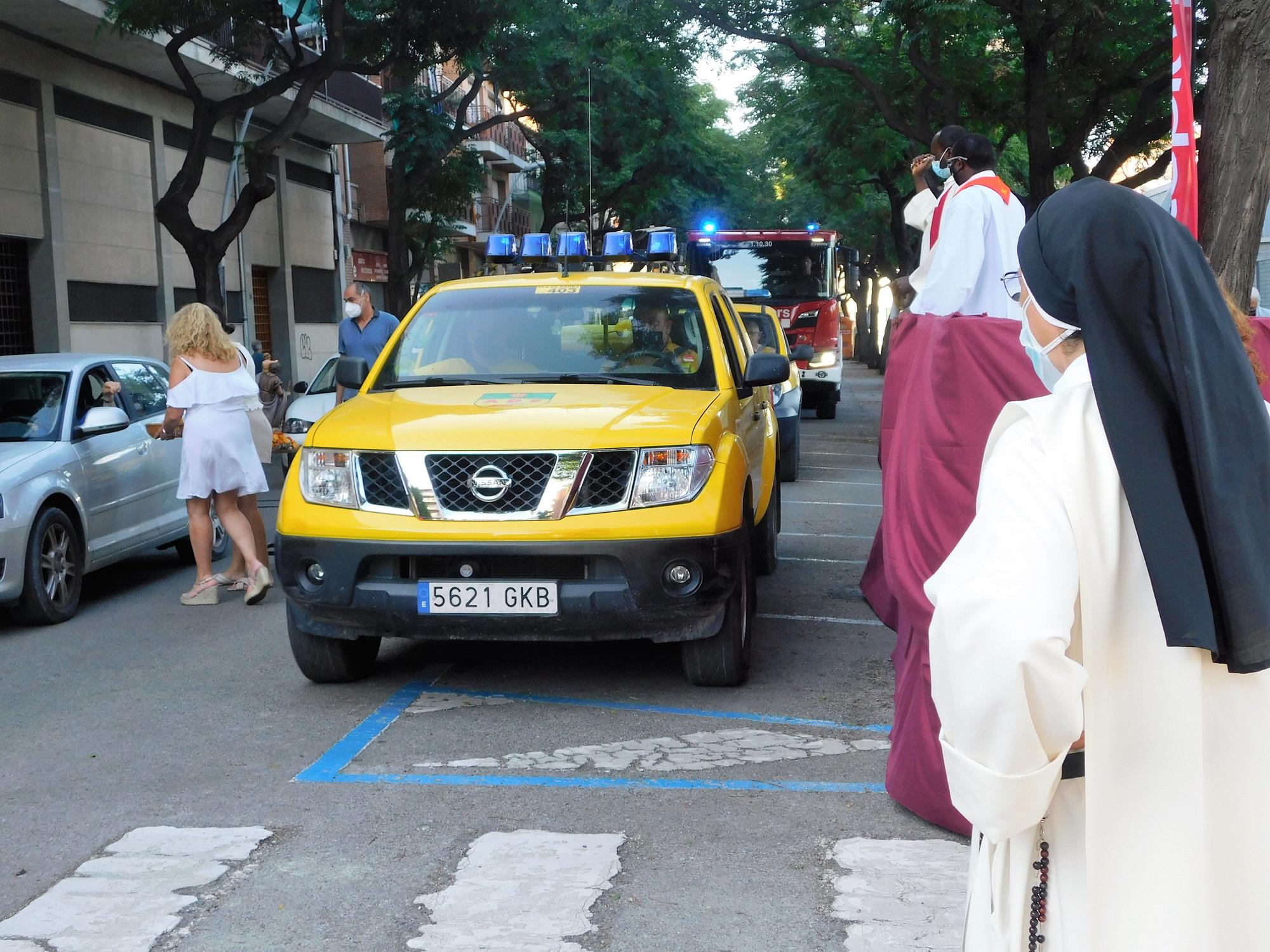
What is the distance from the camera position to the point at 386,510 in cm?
581

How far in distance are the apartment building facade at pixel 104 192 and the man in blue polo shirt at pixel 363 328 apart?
29.2ft

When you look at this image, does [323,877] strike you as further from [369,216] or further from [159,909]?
[369,216]

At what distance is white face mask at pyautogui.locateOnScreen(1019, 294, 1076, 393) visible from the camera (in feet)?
6.14

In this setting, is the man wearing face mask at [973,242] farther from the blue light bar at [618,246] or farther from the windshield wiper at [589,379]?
the blue light bar at [618,246]

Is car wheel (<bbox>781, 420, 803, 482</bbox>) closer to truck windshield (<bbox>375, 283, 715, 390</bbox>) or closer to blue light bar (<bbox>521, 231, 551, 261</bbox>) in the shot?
blue light bar (<bbox>521, 231, 551, 261</bbox>)

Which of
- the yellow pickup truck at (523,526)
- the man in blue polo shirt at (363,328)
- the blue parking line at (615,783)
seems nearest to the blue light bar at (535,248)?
→ the man in blue polo shirt at (363,328)

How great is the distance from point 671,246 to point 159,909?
24.7 feet

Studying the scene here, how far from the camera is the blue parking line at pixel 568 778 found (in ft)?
15.9

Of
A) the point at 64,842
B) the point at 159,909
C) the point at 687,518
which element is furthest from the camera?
the point at 687,518

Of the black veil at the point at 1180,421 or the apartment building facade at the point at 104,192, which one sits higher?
the apartment building facade at the point at 104,192

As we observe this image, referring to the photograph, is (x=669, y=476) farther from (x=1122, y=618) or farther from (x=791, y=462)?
(x=791, y=462)

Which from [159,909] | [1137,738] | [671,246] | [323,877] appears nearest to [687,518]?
[323,877]

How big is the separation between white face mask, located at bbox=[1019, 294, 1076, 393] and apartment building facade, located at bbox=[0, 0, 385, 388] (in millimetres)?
18700

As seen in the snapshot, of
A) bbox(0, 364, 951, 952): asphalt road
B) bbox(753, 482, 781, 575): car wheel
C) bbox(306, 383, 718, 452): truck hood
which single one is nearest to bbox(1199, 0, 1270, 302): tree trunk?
bbox(753, 482, 781, 575): car wheel
